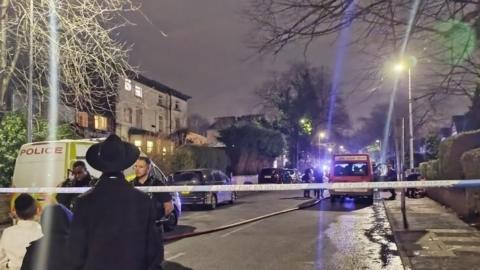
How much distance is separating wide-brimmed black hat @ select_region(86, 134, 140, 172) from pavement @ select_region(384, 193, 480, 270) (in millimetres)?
6876

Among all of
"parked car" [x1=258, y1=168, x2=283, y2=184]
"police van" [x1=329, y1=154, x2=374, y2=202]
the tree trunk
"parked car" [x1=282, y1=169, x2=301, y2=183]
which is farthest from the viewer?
"parked car" [x1=282, y1=169, x2=301, y2=183]

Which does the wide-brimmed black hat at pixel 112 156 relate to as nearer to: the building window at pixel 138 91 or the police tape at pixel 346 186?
the police tape at pixel 346 186

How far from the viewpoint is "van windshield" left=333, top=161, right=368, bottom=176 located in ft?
90.8

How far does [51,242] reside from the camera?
387 centimetres

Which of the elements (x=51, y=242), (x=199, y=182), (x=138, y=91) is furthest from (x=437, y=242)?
(x=138, y=91)

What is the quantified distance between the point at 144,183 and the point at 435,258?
532cm

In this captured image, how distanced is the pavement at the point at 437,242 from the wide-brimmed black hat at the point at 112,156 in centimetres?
688

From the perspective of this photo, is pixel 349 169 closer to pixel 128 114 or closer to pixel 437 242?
pixel 437 242

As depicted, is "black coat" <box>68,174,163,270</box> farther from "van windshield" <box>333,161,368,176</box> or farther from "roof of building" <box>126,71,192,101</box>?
"roof of building" <box>126,71,192,101</box>

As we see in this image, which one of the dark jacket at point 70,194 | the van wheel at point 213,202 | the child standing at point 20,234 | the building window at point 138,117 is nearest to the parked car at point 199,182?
the van wheel at point 213,202

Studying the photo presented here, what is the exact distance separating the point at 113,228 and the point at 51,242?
2.86 feet

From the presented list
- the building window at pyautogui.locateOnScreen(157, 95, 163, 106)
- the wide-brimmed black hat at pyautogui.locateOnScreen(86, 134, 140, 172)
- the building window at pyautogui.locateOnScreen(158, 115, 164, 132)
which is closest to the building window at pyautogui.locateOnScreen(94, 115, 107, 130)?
the building window at pyautogui.locateOnScreen(157, 95, 163, 106)

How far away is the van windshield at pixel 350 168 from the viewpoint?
2767 cm

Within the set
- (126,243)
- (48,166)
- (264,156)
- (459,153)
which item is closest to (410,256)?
(126,243)
